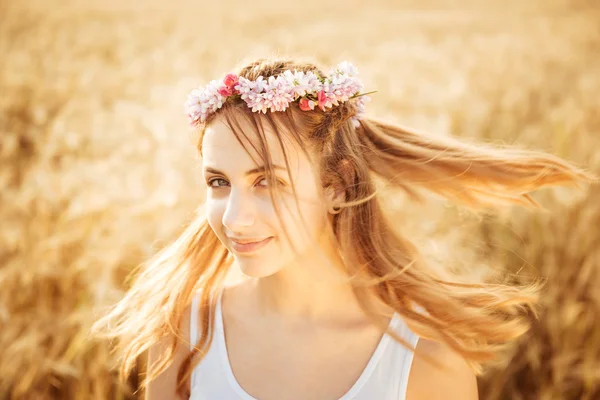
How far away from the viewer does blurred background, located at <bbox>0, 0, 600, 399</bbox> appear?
9.02ft

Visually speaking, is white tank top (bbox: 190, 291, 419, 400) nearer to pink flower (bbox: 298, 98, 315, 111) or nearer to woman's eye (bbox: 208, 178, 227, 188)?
woman's eye (bbox: 208, 178, 227, 188)

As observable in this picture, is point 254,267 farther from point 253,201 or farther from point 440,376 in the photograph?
point 440,376

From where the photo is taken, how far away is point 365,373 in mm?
1605

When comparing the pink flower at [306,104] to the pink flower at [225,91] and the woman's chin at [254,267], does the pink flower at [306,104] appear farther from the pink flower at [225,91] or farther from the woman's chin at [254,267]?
the woman's chin at [254,267]

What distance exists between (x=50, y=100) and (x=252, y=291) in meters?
3.93

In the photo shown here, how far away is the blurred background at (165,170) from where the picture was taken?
2750mm

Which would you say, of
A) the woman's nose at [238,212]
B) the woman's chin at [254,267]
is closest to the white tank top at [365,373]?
the woman's chin at [254,267]

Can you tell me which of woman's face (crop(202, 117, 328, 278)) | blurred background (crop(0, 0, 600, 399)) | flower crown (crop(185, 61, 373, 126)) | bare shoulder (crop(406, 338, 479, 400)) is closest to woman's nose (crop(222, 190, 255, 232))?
woman's face (crop(202, 117, 328, 278))

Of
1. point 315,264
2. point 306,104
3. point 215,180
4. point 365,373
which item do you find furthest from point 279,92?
point 365,373

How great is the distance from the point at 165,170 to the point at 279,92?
2205 mm

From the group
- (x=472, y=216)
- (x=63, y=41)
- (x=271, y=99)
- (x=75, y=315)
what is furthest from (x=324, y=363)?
(x=63, y=41)

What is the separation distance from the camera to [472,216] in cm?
335

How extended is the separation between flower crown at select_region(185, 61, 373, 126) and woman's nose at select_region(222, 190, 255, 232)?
0.73ft

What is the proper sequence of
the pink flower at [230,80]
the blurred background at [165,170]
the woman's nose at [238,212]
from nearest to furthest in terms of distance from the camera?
the woman's nose at [238,212]
the pink flower at [230,80]
the blurred background at [165,170]
